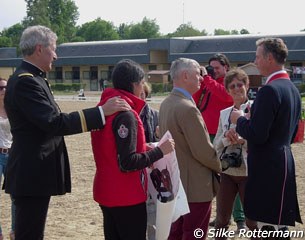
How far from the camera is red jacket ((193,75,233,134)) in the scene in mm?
5750

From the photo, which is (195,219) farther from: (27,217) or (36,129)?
(36,129)

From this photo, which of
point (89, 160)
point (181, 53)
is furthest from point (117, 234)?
point (181, 53)

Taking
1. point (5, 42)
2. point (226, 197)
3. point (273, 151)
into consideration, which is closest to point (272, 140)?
point (273, 151)

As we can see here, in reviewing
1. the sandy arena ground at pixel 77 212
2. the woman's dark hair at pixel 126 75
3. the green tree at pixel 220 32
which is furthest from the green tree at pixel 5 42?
the woman's dark hair at pixel 126 75

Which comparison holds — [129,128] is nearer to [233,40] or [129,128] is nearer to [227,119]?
[227,119]

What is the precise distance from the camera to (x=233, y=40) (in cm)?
5656

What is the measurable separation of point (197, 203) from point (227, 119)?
1.21m

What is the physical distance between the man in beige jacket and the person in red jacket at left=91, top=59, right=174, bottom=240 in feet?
1.38

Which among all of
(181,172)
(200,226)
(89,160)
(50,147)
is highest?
(50,147)

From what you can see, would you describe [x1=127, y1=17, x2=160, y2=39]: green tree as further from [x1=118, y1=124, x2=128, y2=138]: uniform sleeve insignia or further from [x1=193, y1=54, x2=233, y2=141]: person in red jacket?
[x1=118, y1=124, x2=128, y2=138]: uniform sleeve insignia

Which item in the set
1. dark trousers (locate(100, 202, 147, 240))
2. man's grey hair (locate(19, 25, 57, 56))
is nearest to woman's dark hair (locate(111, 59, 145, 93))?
man's grey hair (locate(19, 25, 57, 56))

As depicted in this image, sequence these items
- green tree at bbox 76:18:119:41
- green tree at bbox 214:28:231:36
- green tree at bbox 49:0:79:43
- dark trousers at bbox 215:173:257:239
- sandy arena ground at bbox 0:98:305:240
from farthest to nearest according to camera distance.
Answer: green tree at bbox 214:28:231:36
green tree at bbox 76:18:119:41
green tree at bbox 49:0:79:43
sandy arena ground at bbox 0:98:305:240
dark trousers at bbox 215:173:257:239

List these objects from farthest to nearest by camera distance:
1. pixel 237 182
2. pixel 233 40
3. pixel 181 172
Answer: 1. pixel 233 40
2. pixel 237 182
3. pixel 181 172

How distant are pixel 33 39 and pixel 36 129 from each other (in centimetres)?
67
